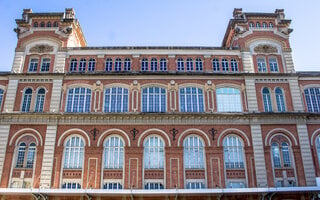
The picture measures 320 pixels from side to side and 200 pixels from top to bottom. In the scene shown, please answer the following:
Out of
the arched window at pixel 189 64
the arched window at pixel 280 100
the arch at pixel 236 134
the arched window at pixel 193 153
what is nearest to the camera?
the arched window at pixel 193 153

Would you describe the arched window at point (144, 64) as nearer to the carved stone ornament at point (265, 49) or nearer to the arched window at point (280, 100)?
the carved stone ornament at point (265, 49)

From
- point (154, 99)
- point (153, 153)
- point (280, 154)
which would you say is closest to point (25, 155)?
point (153, 153)

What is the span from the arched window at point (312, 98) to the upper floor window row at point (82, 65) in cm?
2147

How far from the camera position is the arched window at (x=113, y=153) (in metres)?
27.9

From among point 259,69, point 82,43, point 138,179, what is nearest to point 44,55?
point 82,43

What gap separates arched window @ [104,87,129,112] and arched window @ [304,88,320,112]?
1779 centimetres

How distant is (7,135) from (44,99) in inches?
179

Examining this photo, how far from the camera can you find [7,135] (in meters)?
28.6

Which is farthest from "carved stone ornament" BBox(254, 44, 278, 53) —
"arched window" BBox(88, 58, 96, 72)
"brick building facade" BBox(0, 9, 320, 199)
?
"arched window" BBox(88, 58, 96, 72)

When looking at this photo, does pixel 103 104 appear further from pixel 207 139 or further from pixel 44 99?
pixel 207 139

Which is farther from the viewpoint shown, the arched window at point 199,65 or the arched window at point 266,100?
the arched window at point 199,65

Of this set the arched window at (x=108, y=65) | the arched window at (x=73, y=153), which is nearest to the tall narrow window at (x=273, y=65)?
the arched window at (x=108, y=65)

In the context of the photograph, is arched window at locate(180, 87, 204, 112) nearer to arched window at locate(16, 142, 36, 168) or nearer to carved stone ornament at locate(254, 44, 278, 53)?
carved stone ornament at locate(254, 44, 278, 53)

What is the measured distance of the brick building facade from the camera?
1077 inches
